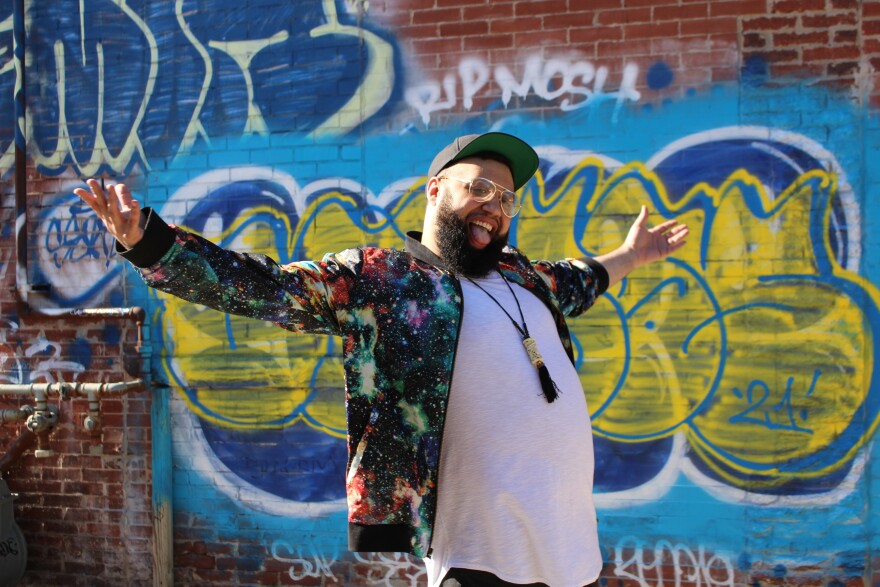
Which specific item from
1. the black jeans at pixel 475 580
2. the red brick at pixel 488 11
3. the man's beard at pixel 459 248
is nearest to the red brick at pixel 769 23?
the red brick at pixel 488 11

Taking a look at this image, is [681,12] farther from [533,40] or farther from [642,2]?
[533,40]

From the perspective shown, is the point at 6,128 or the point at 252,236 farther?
the point at 6,128

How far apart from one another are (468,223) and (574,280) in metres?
0.64

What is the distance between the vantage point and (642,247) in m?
3.38

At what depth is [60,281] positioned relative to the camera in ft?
16.5

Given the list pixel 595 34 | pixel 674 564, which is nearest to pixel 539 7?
pixel 595 34

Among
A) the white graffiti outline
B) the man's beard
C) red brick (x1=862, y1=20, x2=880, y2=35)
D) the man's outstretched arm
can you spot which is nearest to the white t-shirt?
the man's beard

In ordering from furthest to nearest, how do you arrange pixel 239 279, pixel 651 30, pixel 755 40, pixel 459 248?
pixel 651 30
pixel 755 40
pixel 459 248
pixel 239 279

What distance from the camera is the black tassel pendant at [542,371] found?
8.11ft

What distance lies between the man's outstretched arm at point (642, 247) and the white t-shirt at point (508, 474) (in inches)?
34.1

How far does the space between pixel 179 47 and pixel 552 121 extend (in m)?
2.18

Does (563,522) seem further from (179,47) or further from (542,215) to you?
(179,47)

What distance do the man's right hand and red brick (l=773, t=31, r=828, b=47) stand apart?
3344 millimetres

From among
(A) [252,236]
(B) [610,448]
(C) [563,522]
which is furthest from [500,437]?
(A) [252,236]
